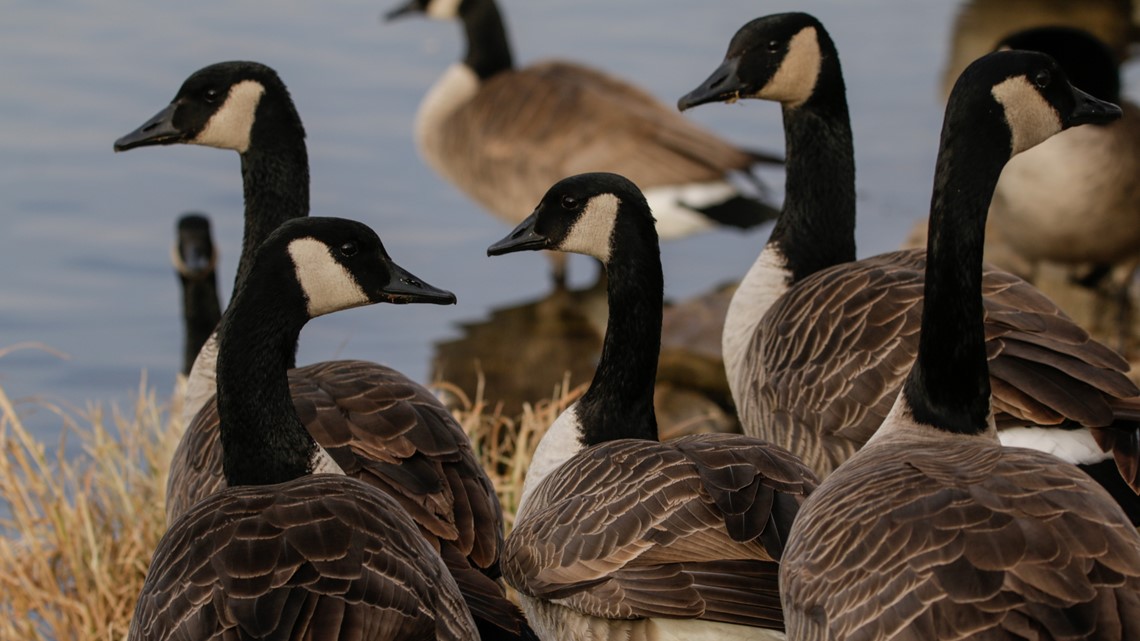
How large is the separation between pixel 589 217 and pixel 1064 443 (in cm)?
175

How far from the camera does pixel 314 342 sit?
1116cm

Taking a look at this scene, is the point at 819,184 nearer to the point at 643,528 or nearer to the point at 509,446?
the point at 509,446

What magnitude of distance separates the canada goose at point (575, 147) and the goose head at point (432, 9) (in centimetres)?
108

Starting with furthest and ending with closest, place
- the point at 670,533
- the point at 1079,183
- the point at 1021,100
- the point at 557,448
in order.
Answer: the point at 1079,183 < the point at 557,448 < the point at 1021,100 < the point at 670,533

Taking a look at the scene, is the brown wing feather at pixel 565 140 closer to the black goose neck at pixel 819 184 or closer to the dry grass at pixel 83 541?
the black goose neck at pixel 819 184

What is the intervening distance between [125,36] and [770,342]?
10.8 metres

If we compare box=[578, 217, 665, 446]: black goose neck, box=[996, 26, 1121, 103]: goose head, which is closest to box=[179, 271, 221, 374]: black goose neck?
box=[578, 217, 665, 446]: black goose neck

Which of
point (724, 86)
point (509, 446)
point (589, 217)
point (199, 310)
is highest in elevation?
point (724, 86)

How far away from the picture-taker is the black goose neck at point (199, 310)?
9336 mm

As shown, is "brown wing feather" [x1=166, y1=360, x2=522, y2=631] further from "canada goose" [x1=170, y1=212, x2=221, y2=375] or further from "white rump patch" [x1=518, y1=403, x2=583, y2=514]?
"canada goose" [x1=170, y1=212, x2=221, y2=375]

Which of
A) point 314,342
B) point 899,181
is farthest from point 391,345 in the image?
point 899,181

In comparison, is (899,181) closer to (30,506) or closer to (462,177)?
(462,177)

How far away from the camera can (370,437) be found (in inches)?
211

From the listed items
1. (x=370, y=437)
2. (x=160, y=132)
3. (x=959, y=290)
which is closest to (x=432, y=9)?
(x=160, y=132)
